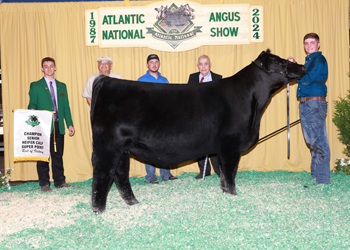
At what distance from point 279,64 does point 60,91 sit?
299 centimetres

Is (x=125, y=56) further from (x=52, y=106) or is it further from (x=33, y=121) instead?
(x=33, y=121)

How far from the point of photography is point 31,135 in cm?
420

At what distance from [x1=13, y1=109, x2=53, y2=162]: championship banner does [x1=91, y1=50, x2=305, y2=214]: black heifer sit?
153cm

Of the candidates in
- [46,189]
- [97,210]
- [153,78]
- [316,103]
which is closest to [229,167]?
[97,210]

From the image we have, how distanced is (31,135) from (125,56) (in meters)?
2.06

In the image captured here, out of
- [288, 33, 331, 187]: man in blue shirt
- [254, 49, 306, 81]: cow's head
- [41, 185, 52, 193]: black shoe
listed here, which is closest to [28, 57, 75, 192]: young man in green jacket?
[41, 185, 52, 193]: black shoe

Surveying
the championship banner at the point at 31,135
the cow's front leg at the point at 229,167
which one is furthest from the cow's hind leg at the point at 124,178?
the championship banner at the point at 31,135

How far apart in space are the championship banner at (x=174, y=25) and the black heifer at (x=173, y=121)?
6.64 ft

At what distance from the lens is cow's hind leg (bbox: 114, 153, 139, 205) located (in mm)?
3254

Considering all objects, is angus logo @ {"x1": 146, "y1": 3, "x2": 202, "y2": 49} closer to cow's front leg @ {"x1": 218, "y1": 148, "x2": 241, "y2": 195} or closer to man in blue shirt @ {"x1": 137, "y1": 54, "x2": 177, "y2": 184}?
man in blue shirt @ {"x1": 137, "y1": 54, "x2": 177, "y2": 184}

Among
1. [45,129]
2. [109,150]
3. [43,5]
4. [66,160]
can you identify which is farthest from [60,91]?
[109,150]

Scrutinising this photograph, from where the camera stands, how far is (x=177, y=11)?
5305 mm

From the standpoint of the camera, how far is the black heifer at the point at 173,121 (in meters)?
2.94

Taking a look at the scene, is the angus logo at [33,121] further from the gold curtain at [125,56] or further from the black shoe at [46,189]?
the gold curtain at [125,56]
